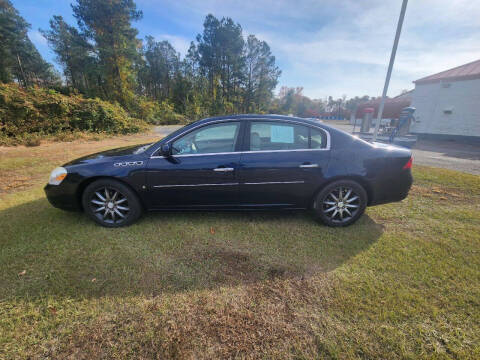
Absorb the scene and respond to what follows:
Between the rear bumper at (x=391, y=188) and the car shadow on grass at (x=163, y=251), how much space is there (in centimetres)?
41

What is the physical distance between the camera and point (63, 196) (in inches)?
109

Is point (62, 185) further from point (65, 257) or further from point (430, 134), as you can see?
point (430, 134)

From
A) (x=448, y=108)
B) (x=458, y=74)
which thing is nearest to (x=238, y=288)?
(x=448, y=108)

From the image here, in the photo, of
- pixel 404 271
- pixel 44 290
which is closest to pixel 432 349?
pixel 404 271

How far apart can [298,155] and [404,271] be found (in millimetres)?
1670

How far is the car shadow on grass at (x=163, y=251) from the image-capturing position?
1.97m

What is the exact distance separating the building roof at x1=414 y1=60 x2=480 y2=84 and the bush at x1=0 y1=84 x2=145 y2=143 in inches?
876

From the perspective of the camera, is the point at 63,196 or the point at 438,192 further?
the point at 438,192

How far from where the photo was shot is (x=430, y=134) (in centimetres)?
1477

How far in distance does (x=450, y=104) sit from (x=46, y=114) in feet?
79.6

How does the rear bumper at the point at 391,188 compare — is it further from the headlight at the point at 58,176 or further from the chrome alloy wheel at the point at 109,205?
the headlight at the point at 58,176

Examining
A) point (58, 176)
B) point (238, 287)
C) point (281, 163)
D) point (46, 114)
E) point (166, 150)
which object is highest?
point (46, 114)

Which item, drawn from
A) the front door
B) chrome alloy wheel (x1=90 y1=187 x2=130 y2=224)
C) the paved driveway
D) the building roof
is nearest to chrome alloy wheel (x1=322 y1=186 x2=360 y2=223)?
the front door

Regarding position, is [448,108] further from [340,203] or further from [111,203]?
[111,203]
